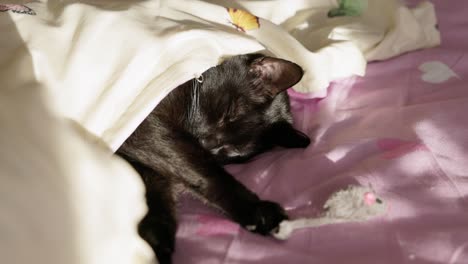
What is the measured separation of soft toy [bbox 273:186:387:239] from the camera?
3.14ft

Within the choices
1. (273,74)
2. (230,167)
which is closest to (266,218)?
(230,167)

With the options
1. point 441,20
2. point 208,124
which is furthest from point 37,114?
point 441,20

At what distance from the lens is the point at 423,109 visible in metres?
1.19

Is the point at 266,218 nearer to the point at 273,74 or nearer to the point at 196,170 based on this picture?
the point at 196,170

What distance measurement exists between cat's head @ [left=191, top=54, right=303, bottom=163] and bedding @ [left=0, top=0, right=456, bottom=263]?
0.06 meters

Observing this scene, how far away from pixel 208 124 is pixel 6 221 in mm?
576

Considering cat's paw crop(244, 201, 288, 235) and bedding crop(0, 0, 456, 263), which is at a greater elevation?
bedding crop(0, 0, 456, 263)

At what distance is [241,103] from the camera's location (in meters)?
1.26

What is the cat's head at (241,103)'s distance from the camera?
1188 millimetres

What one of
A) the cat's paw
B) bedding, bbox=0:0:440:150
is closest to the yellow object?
bedding, bbox=0:0:440:150

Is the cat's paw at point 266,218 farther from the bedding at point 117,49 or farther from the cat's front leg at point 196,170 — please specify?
the bedding at point 117,49

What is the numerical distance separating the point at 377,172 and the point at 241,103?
0.38 meters

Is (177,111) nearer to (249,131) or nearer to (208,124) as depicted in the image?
(208,124)

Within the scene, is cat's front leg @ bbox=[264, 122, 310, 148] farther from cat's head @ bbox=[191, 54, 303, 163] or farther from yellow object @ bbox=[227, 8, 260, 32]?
yellow object @ bbox=[227, 8, 260, 32]
